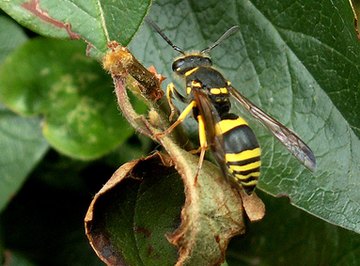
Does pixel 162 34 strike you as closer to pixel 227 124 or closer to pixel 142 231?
pixel 227 124

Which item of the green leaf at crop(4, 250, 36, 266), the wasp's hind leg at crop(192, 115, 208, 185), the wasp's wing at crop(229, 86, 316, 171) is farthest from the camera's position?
the green leaf at crop(4, 250, 36, 266)

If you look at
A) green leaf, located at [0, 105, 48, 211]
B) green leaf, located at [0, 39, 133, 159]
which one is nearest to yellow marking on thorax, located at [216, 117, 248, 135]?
green leaf, located at [0, 39, 133, 159]

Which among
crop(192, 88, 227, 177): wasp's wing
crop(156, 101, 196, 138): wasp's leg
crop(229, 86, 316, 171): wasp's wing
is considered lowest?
crop(229, 86, 316, 171): wasp's wing

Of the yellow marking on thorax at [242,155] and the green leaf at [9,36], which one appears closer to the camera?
the yellow marking on thorax at [242,155]

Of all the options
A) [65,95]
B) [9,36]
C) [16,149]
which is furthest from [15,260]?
[9,36]

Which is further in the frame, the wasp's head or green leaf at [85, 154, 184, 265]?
the wasp's head

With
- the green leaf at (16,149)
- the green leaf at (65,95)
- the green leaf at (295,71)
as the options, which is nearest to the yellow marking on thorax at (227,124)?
the green leaf at (295,71)

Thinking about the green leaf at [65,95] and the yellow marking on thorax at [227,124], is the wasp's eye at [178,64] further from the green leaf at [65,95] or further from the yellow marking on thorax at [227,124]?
the green leaf at [65,95]

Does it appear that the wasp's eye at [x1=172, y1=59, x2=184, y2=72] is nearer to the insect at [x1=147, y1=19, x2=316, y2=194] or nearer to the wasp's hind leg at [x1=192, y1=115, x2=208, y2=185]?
the insect at [x1=147, y1=19, x2=316, y2=194]
